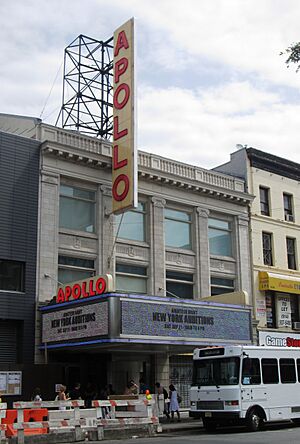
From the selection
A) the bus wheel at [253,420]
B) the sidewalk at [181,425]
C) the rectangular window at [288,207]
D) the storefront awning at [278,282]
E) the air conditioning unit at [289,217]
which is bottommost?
the sidewalk at [181,425]

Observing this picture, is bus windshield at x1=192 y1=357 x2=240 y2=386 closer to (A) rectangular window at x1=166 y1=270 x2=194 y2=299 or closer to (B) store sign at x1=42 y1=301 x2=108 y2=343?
(B) store sign at x1=42 y1=301 x2=108 y2=343

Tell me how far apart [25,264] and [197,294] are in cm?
1029

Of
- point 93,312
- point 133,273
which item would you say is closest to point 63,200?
point 133,273

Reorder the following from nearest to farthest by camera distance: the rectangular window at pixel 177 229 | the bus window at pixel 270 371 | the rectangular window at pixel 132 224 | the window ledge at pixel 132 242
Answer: the bus window at pixel 270 371
the window ledge at pixel 132 242
the rectangular window at pixel 132 224
the rectangular window at pixel 177 229

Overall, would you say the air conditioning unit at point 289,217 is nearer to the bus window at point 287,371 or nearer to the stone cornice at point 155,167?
the stone cornice at point 155,167

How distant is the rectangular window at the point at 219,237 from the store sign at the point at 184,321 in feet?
23.7

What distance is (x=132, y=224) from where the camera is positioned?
31.4 metres

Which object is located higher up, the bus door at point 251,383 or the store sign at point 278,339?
the store sign at point 278,339

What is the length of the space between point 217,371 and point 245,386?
123 centimetres

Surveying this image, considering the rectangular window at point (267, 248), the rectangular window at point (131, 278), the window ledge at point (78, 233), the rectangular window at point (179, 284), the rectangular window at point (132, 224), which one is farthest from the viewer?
the rectangular window at point (267, 248)

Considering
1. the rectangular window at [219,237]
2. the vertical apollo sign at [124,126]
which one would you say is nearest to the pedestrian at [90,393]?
the vertical apollo sign at [124,126]

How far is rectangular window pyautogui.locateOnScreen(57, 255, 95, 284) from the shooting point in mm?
28156

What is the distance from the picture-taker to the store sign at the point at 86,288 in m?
23.0

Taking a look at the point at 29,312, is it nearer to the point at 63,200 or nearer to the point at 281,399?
the point at 63,200
